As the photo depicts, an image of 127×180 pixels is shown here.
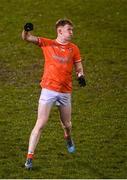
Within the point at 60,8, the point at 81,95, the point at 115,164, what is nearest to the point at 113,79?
the point at 81,95

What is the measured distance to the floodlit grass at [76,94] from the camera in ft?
34.2

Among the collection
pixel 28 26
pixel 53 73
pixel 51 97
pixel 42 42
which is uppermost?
pixel 28 26

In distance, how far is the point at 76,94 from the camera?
53.2 feet

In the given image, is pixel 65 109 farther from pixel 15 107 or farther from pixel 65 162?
pixel 15 107

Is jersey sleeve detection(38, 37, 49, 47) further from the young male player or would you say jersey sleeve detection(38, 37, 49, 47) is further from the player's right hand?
the player's right hand

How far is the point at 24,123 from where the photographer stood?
13.2 m

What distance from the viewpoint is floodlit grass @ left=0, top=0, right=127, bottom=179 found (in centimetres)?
1043

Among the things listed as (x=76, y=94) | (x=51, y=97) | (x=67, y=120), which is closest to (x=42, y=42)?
(x=51, y=97)

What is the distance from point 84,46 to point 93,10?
4.75 metres

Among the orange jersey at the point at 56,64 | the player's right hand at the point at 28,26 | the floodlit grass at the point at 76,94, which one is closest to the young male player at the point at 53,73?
the orange jersey at the point at 56,64

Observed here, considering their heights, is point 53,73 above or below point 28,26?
below

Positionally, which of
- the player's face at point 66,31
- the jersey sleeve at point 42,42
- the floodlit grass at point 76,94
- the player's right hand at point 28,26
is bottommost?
the floodlit grass at point 76,94

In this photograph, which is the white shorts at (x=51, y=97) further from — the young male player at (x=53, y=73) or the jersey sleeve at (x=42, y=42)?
the jersey sleeve at (x=42, y=42)

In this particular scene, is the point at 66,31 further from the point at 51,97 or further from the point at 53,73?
the point at 51,97
